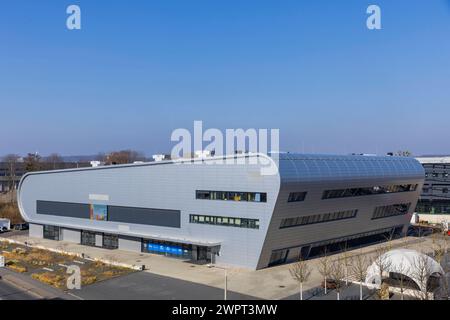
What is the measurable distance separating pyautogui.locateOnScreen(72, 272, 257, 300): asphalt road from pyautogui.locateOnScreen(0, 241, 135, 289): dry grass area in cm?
189

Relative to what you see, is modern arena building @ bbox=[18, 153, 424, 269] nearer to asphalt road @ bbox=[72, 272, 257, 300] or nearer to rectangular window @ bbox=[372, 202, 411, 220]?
rectangular window @ bbox=[372, 202, 411, 220]

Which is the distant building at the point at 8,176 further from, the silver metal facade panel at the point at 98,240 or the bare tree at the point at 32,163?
the silver metal facade panel at the point at 98,240

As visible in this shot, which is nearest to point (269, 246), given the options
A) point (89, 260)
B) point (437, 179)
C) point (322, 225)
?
point (322, 225)

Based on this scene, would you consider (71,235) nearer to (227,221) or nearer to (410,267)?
(227,221)

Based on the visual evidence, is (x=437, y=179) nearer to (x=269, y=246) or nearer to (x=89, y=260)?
(x=269, y=246)

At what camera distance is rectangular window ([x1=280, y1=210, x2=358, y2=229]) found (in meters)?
39.4

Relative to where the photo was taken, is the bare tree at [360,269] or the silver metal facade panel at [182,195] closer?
the bare tree at [360,269]

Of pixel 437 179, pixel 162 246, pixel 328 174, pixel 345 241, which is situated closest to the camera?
pixel 328 174

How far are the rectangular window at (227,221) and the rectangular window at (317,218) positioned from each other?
257 cm

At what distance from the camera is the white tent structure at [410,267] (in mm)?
30050

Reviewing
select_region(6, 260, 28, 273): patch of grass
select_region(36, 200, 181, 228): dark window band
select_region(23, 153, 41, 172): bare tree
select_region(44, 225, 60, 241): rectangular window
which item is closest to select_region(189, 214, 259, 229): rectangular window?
select_region(36, 200, 181, 228): dark window band

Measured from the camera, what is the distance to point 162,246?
1770 inches

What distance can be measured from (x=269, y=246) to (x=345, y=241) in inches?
517

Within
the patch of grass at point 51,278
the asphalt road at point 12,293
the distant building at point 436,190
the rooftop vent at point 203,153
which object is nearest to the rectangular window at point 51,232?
the patch of grass at point 51,278
